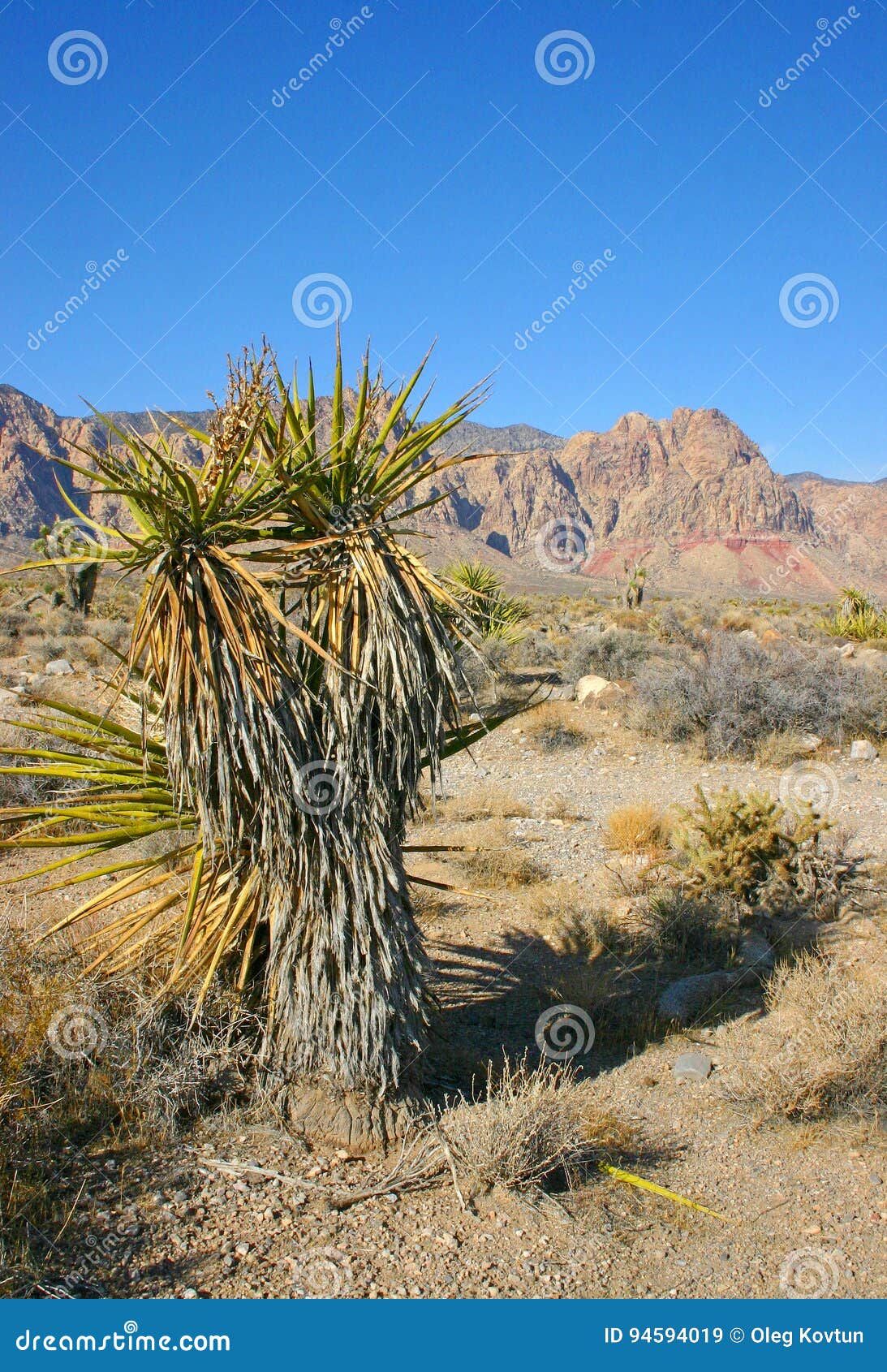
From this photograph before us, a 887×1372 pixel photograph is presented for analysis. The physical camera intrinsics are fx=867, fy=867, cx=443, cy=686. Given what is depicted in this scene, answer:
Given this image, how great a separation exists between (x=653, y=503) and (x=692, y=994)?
413ft

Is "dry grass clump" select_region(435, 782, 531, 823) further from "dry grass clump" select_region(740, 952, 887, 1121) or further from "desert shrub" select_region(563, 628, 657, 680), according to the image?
"desert shrub" select_region(563, 628, 657, 680)

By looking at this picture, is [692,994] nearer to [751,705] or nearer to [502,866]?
[502,866]

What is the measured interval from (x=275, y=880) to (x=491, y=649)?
11.9 meters

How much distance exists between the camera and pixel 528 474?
417ft

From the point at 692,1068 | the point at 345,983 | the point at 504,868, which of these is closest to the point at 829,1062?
the point at 692,1068

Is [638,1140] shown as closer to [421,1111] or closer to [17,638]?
[421,1111]

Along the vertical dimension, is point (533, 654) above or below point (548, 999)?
above

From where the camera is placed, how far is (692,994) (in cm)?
558

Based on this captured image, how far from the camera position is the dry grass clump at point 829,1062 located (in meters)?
4.29

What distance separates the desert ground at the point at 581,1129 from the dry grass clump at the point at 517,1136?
21mm

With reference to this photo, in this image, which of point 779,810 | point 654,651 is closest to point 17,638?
point 654,651

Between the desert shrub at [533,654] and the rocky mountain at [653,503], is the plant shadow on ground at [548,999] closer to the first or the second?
the desert shrub at [533,654]

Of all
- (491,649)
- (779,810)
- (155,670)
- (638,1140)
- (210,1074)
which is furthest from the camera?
(491,649)

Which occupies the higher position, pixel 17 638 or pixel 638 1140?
pixel 17 638
